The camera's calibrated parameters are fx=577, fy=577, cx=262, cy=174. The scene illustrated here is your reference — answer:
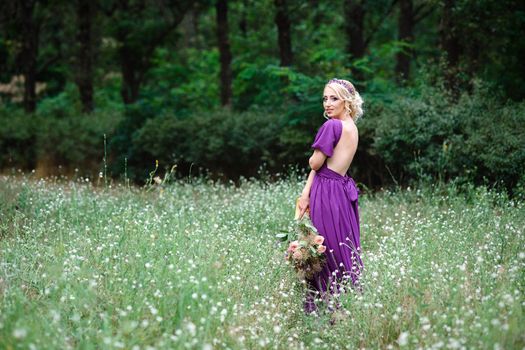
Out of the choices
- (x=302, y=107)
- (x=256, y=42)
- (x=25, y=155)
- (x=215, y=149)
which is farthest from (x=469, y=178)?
(x=256, y=42)

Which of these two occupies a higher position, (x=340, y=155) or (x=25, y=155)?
(x=340, y=155)

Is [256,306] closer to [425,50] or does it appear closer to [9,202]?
[9,202]

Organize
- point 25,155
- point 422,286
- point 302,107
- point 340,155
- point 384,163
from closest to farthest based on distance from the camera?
1. point 422,286
2. point 340,155
3. point 384,163
4. point 302,107
5. point 25,155

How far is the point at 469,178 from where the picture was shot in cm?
975

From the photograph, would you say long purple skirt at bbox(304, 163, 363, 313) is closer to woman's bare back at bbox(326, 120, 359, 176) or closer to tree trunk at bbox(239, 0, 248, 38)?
woman's bare back at bbox(326, 120, 359, 176)

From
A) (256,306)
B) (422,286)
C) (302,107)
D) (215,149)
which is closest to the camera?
(422,286)

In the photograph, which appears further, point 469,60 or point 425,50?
point 425,50

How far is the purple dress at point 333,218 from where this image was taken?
589cm

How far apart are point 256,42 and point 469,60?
1152 centimetres

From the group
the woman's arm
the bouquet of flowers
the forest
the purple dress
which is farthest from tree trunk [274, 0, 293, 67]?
the bouquet of flowers

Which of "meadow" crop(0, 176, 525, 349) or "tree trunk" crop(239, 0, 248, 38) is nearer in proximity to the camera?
"meadow" crop(0, 176, 525, 349)

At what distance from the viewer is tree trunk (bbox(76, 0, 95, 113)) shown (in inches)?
760

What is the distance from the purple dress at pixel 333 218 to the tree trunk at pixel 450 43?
7.28 meters

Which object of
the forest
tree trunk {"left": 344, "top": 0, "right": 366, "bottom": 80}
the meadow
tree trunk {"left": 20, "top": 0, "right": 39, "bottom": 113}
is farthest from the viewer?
tree trunk {"left": 20, "top": 0, "right": 39, "bottom": 113}
